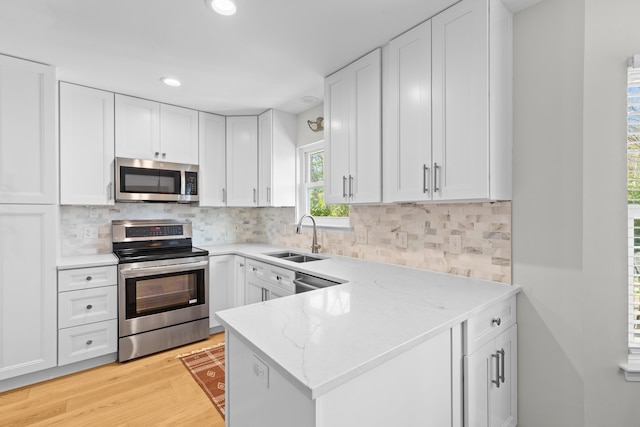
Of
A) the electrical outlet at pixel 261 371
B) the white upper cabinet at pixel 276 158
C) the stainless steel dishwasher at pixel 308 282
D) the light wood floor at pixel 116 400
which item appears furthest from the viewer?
the white upper cabinet at pixel 276 158

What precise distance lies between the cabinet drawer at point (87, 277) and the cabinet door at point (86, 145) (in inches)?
24.0

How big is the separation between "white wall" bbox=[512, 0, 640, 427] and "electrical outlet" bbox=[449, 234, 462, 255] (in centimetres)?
33

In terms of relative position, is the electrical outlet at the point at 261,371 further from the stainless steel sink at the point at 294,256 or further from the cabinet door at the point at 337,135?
the stainless steel sink at the point at 294,256

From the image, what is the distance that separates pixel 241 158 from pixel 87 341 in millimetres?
2228

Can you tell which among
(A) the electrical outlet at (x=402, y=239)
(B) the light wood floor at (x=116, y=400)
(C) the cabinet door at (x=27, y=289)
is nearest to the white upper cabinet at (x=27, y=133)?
(C) the cabinet door at (x=27, y=289)

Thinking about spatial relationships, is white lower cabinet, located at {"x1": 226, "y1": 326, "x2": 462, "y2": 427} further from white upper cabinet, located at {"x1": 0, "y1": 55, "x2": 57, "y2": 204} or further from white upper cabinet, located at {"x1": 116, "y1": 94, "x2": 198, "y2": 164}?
white upper cabinet, located at {"x1": 116, "y1": 94, "x2": 198, "y2": 164}

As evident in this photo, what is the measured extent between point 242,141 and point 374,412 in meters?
3.18

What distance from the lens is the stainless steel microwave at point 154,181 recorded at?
9.37 ft

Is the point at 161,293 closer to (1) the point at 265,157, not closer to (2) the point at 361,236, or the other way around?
(1) the point at 265,157

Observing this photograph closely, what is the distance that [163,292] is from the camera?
2.85m

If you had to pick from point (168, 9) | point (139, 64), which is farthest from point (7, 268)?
point (168, 9)

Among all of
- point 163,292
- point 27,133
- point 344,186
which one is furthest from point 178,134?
point 344,186

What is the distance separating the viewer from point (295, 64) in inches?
90.7

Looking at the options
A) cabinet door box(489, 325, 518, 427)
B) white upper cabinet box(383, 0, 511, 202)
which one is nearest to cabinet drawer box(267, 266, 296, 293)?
white upper cabinet box(383, 0, 511, 202)
